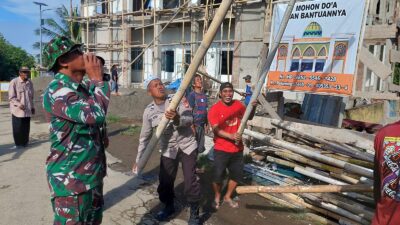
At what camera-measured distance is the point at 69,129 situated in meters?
2.29

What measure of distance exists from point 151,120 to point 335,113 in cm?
327

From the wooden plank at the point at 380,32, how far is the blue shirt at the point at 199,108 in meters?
2.77

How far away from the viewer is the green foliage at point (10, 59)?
1121 inches

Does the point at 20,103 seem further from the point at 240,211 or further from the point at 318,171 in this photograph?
the point at 318,171

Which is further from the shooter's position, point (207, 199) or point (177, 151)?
point (207, 199)

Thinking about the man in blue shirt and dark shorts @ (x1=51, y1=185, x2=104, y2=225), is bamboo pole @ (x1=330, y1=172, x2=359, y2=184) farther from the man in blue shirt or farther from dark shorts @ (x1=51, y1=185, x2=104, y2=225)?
dark shorts @ (x1=51, y1=185, x2=104, y2=225)

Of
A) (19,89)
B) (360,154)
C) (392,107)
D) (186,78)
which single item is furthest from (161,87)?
(19,89)

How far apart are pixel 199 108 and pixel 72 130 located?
3.72 metres

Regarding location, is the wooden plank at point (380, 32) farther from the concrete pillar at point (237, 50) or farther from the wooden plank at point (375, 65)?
the concrete pillar at point (237, 50)

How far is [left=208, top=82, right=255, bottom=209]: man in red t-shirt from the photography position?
173 inches

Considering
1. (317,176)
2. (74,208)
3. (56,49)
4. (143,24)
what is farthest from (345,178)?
(143,24)

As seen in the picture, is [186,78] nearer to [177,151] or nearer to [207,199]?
[177,151]

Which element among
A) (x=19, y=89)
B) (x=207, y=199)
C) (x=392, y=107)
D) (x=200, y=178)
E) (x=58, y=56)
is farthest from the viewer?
(x=19, y=89)

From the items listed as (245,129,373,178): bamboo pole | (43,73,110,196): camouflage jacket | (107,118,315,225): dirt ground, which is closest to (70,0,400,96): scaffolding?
(107,118,315,225): dirt ground
